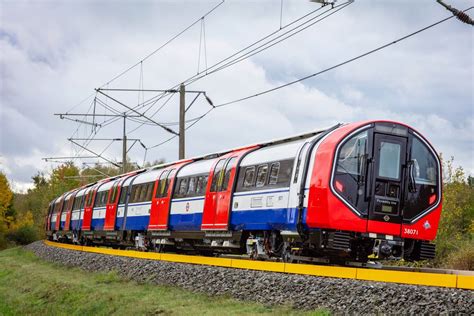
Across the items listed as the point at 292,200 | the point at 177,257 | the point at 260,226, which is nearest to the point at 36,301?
the point at 177,257

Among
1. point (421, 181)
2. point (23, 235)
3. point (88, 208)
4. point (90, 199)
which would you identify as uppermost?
point (421, 181)

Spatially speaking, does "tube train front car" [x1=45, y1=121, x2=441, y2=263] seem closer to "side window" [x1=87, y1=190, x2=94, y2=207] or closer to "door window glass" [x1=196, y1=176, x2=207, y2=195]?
"door window glass" [x1=196, y1=176, x2=207, y2=195]

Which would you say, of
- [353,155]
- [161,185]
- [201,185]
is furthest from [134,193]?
[353,155]

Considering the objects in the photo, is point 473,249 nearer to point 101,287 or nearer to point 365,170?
point 365,170

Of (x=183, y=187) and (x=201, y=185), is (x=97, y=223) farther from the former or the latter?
(x=201, y=185)

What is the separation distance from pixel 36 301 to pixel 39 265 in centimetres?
1029

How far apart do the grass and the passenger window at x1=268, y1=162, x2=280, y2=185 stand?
325 centimetres

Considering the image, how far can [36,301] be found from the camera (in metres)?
19.9

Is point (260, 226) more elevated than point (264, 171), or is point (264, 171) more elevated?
point (264, 171)

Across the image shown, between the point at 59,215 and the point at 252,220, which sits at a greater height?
the point at 252,220

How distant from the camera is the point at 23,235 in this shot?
71438 millimetres

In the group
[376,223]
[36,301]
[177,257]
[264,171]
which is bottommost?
[36,301]

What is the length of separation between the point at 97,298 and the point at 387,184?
7.13 m

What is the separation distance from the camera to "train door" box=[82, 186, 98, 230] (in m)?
34.4
